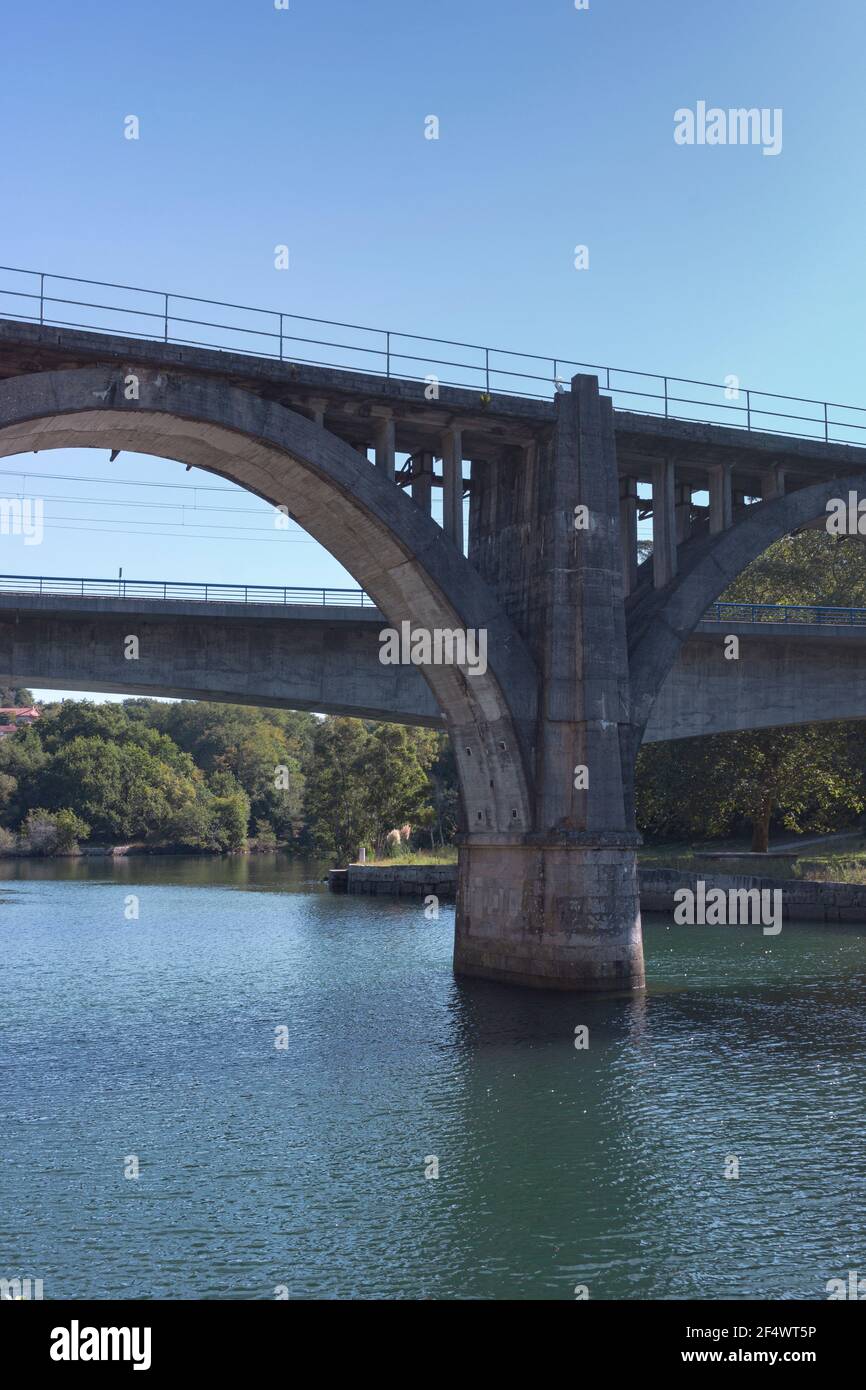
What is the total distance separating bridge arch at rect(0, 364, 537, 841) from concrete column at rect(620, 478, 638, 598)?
5502 mm

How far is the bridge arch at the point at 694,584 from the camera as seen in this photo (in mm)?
31812

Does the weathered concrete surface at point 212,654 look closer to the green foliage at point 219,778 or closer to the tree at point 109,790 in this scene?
the green foliage at point 219,778

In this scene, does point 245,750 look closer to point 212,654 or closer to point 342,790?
point 342,790

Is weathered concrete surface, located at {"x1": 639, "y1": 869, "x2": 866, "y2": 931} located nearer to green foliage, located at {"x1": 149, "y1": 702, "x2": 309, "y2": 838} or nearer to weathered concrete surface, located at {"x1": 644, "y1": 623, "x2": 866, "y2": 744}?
weathered concrete surface, located at {"x1": 644, "y1": 623, "x2": 866, "y2": 744}

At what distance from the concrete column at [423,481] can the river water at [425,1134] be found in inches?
499

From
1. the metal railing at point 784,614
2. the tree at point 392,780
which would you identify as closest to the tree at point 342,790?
the tree at point 392,780

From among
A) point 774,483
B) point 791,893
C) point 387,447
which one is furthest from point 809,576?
point 387,447

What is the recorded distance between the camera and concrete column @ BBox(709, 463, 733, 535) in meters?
34.2

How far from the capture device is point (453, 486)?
30703 mm

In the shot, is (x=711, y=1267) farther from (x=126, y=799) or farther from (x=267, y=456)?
(x=126, y=799)

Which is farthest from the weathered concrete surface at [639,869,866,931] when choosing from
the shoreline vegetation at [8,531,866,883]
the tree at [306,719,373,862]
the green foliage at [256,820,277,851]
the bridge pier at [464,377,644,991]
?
the green foliage at [256,820,277,851]

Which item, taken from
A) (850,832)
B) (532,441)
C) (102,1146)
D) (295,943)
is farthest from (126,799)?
(102,1146)

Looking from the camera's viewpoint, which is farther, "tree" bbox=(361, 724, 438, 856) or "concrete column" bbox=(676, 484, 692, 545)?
"tree" bbox=(361, 724, 438, 856)
